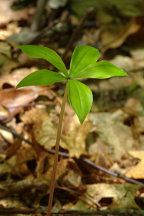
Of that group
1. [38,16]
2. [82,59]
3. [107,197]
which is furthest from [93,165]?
[38,16]

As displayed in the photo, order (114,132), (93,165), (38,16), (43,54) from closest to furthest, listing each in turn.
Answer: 1. (43,54)
2. (93,165)
3. (114,132)
4. (38,16)

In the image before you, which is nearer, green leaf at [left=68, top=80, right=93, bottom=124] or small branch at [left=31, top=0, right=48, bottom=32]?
green leaf at [left=68, top=80, right=93, bottom=124]

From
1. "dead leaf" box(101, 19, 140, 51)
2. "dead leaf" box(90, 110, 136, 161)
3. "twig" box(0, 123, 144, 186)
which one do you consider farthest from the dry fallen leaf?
"dead leaf" box(101, 19, 140, 51)

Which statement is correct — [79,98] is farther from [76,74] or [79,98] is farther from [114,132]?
[114,132]

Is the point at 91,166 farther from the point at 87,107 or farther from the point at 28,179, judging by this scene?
the point at 87,107

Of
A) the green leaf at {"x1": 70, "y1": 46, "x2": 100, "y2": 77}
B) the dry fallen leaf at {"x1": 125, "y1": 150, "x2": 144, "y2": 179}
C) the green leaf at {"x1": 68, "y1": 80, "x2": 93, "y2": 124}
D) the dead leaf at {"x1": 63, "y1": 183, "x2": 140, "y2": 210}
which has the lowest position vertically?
the dead leaf at {"x1": 63, "y1": 183, "x2": 140, "y2": 210}

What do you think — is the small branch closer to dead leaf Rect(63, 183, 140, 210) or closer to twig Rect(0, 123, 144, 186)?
twig Rect(0, 123, 144, 186)

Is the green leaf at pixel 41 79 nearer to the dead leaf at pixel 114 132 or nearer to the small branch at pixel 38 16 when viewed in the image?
the dead leaf at pixel 114 132
